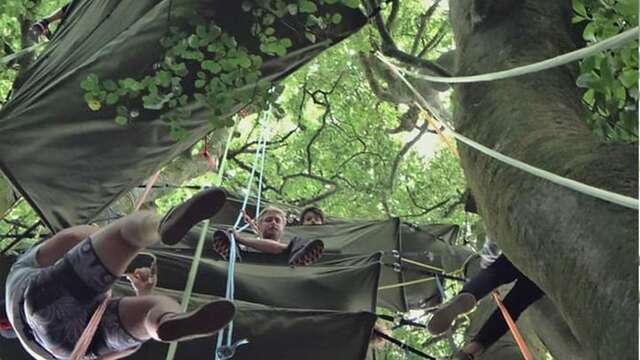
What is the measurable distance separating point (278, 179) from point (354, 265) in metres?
5.92

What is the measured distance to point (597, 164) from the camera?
195 cm

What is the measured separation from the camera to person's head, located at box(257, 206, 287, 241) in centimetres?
545

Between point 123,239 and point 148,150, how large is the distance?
1.57 ft

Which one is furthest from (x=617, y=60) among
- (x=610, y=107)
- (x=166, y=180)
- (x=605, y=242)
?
(x=166, y=180)

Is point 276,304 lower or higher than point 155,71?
lower

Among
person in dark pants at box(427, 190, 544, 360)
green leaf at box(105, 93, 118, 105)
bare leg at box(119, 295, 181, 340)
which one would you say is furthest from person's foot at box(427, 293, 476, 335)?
green leaf at box(105, 93, 118, 105)

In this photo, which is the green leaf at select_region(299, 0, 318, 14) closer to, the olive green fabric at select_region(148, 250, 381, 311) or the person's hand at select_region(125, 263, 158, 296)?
the person's hand at select_region(125, 263, 158, 296)

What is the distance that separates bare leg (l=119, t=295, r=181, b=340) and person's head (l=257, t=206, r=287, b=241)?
248 cm

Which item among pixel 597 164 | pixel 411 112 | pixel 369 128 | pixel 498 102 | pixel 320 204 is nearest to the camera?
pixel 597 164

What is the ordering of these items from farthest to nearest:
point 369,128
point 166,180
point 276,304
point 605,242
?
point 369,128 < point 166,180 < point 276,304 < point 605,242

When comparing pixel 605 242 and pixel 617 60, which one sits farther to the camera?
pixel 617 60

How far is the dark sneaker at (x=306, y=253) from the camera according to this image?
4.63 meters

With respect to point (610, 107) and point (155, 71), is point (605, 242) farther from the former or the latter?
point (155, 71)

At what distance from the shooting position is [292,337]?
327 cm
